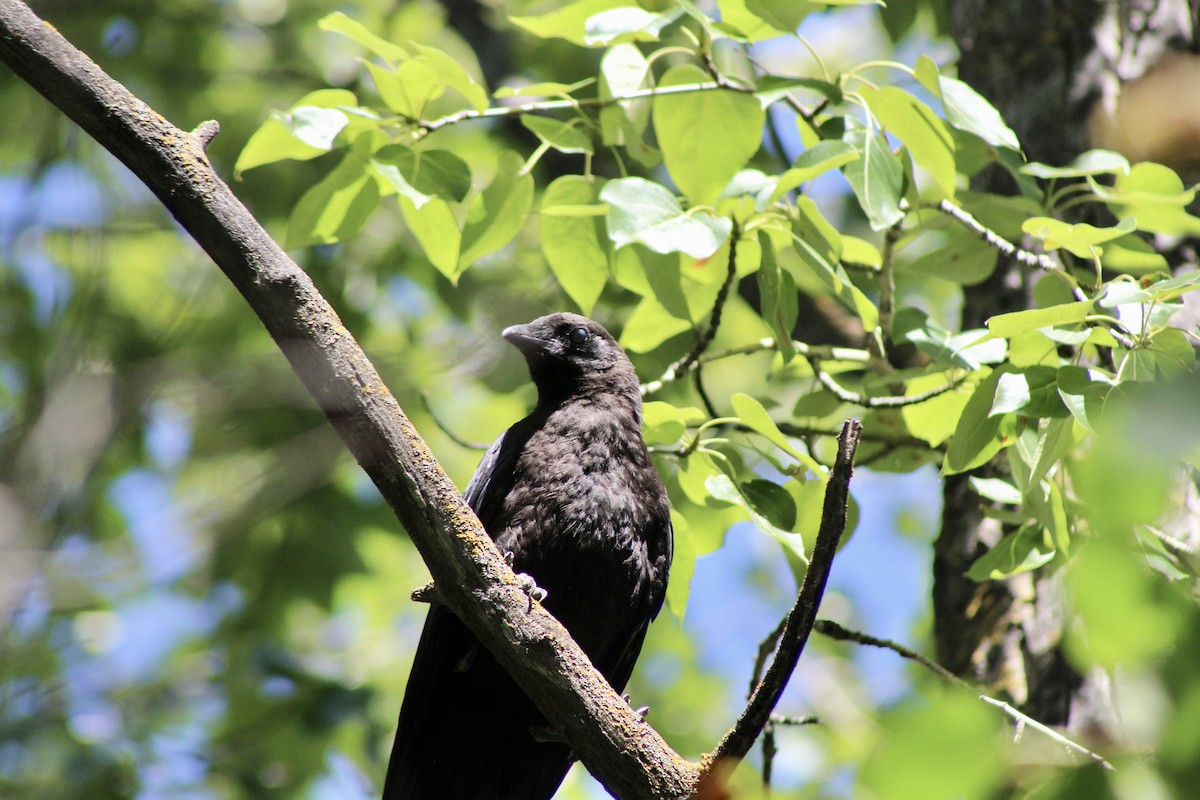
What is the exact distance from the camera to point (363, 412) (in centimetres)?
210

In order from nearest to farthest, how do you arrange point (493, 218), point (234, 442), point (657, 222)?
point (657, 222), point (493, 218), point (234, 442)

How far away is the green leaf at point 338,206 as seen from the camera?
2785mm

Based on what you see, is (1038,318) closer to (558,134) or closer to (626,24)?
(626,24)

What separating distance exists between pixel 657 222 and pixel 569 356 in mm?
1549

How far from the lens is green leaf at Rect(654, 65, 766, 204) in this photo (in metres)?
2.63

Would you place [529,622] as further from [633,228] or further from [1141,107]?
[1141,107]

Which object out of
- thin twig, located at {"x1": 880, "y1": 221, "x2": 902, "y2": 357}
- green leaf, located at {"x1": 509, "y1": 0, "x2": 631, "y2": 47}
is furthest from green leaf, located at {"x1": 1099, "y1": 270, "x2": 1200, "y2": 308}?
green leaf, located at {"x1": 509, "y1": 0, "x2": 631, "y2": 47}

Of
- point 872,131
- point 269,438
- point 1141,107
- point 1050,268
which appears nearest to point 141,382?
point 269,438

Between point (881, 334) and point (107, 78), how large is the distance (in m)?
2.09

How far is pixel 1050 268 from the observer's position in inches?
109

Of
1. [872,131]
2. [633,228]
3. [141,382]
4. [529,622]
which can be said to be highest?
[872,131]

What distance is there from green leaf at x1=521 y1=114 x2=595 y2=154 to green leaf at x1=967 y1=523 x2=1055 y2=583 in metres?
1.47

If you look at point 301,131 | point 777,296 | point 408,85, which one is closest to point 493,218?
Result: point 408,85

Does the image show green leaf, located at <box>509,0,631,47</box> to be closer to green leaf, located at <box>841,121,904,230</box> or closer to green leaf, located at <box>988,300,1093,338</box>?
green leaf, located at <box>841,121,904,230</box>
